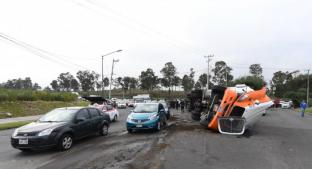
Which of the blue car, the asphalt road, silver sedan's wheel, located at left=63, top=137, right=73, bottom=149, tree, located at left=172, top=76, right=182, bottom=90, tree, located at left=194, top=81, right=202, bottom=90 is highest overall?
tree, located at left=172, top=76, right=182, bottom=90

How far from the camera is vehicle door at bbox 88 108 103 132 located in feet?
36.9

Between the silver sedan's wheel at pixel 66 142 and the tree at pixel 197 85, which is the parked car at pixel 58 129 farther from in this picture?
the tree at pixel 197 85

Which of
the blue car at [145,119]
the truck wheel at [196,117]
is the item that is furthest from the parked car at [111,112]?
the truck wheel at [196,117]

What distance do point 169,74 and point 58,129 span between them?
9360 centimetres

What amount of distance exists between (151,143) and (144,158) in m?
2.56

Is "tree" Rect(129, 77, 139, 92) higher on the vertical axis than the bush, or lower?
higher

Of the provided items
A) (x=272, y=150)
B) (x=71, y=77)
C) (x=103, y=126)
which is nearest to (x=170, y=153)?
(x=272, y=150)

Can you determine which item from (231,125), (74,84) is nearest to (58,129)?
(231,125)

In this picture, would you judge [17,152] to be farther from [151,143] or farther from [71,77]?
[71,77]

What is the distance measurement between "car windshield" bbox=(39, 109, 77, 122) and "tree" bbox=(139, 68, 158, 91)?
297 feet

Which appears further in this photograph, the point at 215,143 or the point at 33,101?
the point at 33,101

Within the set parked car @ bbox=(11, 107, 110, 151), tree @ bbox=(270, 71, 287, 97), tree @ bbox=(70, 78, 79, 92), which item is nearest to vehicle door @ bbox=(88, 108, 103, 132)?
parked car @ bbox=(11, 107, 110, 151)

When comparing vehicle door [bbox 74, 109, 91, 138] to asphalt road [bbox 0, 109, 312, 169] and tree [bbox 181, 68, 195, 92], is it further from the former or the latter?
tree [bbox 181, 68, 195, 92]

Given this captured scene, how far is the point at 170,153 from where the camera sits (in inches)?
326
